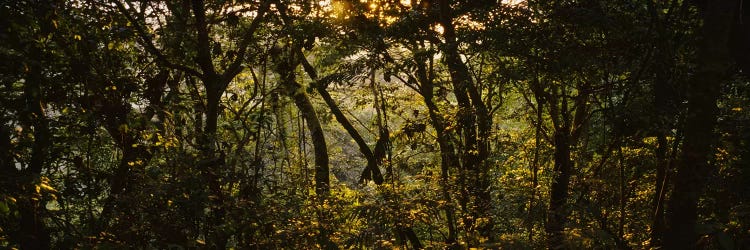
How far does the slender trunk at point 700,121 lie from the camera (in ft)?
8.11

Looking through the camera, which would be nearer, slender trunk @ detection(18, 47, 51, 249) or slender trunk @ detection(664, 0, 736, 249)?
slender trunk @ detection(664, 0, 736, 249)

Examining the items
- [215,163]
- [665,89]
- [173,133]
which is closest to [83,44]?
[173,133]

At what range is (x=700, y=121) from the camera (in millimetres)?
2510

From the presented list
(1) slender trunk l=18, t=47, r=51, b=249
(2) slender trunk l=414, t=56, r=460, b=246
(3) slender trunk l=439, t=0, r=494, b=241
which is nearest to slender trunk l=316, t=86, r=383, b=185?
(2) slender trunk l=414, t=56, r=460, b=246

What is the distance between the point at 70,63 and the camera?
455 centimetres

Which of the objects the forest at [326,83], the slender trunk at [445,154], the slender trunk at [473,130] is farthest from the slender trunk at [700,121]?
the slender trunk at [445,154]

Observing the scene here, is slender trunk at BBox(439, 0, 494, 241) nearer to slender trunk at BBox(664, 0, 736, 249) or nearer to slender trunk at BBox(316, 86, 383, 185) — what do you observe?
slender trunk at BBox(664, 0, 736, 249)

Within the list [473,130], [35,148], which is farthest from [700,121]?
[35,148]

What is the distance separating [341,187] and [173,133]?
250 inches

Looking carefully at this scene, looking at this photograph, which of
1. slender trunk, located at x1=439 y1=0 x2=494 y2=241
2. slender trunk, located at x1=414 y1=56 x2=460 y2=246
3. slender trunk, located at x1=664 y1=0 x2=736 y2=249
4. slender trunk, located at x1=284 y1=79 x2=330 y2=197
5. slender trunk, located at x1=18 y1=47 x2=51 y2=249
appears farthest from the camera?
slender trunk, located at x1=284 y1=79 x2=330 y2=197

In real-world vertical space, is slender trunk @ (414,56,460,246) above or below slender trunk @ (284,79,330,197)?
below

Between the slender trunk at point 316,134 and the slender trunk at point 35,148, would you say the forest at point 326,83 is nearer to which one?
the slender trunk at point 35,148

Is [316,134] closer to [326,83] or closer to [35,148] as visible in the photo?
[326,83]

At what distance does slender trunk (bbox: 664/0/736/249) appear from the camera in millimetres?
2471
